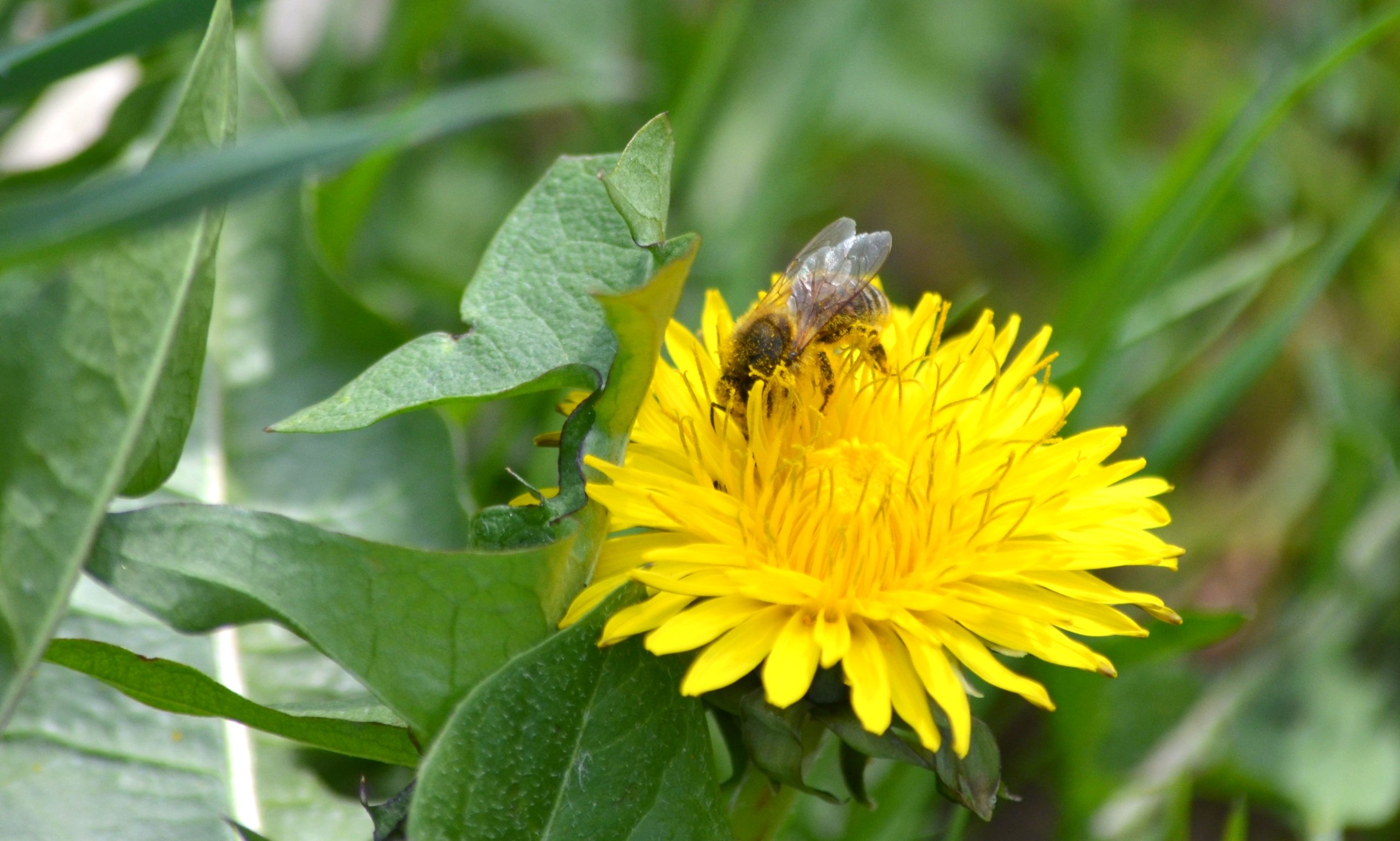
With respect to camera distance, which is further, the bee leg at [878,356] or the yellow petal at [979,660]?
the bee leg at [878,356]

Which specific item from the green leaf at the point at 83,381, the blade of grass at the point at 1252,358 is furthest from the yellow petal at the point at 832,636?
the blade of grass at the point at 1252,358

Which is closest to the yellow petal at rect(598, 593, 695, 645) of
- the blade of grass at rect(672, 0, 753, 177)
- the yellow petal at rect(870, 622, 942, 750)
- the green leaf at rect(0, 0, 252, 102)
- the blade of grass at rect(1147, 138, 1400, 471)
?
the yellow petal at rect(870, 622, 942, 750)

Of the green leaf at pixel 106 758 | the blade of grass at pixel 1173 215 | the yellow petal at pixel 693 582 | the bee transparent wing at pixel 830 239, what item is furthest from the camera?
the blade of grass at pixel 1173 215

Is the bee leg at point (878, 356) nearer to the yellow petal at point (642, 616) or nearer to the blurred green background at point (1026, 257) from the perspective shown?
the blurred green background at point (1026, 257)

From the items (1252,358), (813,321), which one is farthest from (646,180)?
(1252,358)

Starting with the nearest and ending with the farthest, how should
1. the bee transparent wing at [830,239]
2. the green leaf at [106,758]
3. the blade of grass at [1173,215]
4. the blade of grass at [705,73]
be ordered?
1. the green leaf at [106,758]
2. the bee transparent wing at [830,239]
3. the blade of grass at [1173,215]
4. the blade of grass at [705,73]

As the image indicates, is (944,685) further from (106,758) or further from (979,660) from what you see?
(106,758)

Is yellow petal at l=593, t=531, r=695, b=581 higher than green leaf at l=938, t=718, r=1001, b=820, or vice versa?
yellow petal at l=593, t=531, r=695, b=581

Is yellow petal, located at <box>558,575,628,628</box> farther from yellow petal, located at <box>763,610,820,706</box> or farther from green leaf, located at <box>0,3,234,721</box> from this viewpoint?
green leaf, located at <box>0,3,234,721</box>
